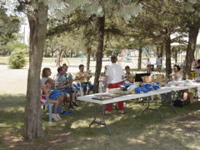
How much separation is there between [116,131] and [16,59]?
24135mm

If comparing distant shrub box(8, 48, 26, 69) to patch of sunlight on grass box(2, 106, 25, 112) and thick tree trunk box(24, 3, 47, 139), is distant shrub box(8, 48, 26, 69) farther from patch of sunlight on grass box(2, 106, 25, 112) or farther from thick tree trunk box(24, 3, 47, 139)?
thick tree trunk box(24, 3, 47, 139)

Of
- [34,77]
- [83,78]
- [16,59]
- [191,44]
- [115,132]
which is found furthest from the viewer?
[16,59]

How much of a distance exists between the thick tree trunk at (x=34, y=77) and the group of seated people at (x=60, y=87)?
151cm

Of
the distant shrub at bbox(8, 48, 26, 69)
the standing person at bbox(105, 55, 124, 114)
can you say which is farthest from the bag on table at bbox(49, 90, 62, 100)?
the distant shrub at bbox(8, 48, 26, 69)

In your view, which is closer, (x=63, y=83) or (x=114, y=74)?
(x=114, y=74)

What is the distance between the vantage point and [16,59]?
1098 inches

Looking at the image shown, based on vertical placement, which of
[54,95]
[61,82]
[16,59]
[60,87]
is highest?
[16,59]

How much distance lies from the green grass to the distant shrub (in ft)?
68.8

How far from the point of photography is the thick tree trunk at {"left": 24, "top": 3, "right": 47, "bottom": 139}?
4746mm

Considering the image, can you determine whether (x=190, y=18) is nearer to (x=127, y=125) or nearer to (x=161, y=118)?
(x=161, y=118)

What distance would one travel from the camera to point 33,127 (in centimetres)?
498

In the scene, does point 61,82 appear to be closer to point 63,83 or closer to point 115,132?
point 63,83

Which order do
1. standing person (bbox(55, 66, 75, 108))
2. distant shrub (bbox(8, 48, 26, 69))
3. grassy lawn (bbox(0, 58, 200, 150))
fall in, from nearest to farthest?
grassy lawn (bbox(0, 58, 200, 150))
standing person (bbox(55, 66, 75, 108))
distant shrub (bbox(8, 48, 26, 69))

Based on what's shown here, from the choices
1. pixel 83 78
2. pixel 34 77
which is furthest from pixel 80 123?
pixel 83 78
